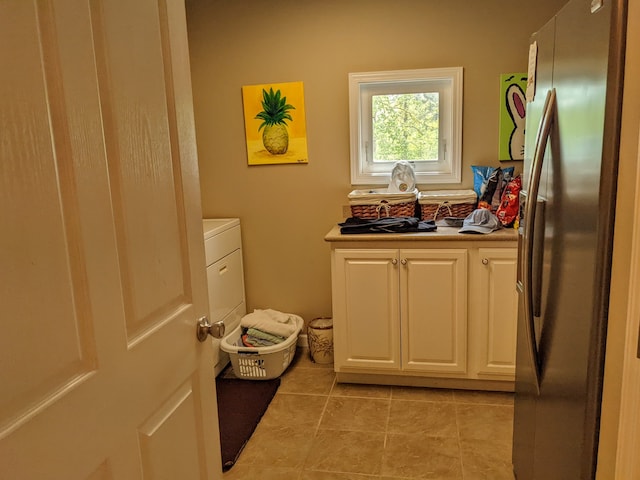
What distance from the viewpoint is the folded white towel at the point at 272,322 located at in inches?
120

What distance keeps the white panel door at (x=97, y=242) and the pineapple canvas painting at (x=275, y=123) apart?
2030 mm

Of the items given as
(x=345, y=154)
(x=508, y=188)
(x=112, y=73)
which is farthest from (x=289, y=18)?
(x=112, y=73)

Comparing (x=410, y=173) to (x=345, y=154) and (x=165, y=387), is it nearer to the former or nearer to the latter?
(x=345, y=154)

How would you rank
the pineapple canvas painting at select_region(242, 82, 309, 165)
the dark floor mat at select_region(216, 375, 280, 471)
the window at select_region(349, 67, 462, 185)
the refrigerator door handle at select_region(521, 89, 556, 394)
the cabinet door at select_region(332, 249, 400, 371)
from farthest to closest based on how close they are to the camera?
the pineapple canvas painting at select_region(242, 82, 309, 165) < the window at select_region(349, 67, 462, 185) < the cabinet door at select_region(332, 249, 400, 371) < the dark floor mat at select_region(216, 375, 280, 471) < the refrigerator door handle at select_region(521, 89, 556, 394)

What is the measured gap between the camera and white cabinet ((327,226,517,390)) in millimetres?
2568

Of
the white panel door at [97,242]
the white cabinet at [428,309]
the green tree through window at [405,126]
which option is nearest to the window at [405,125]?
the green tree through window at [405,126]

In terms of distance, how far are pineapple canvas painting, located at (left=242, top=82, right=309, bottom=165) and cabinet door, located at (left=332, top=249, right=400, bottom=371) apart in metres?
0.88

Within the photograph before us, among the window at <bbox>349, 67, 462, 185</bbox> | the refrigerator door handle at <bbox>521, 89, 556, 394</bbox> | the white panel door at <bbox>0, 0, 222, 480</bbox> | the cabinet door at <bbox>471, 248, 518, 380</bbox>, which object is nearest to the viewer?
the white panel door at <bbox>0, 0, 222, 480</bbox>

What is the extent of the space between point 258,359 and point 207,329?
174 cm

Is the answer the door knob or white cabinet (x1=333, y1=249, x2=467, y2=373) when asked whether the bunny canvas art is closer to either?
white cabinet (x1=333, y1=249, x2=467, y2=373)

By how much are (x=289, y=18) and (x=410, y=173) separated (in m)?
1.25

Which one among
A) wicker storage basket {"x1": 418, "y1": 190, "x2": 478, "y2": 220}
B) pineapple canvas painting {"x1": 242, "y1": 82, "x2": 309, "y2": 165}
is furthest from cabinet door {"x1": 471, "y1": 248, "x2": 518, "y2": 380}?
pineapple canvas painting {"x1": 242, "y1": 82, "x2": 309, "y2": 165}

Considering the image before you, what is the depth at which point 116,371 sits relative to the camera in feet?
2.90

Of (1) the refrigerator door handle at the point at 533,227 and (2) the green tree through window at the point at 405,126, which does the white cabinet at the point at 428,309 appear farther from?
(1) the refrigerator door handle at the point at 533,227
